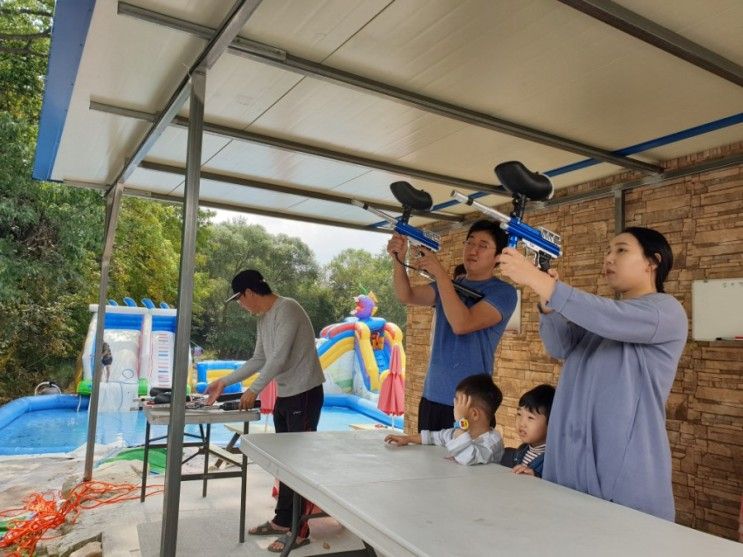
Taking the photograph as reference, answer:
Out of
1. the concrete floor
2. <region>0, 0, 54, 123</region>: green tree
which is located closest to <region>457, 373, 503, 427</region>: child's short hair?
the concrete floor

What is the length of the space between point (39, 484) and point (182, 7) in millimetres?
4828

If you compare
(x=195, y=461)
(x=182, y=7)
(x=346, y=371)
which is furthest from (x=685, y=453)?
(x=346, y=371)

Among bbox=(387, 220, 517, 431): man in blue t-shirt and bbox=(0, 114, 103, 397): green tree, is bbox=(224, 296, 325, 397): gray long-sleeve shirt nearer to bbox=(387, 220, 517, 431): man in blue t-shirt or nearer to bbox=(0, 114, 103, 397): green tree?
bbox=(387, 220, 517, 431): man in blue t-shirt

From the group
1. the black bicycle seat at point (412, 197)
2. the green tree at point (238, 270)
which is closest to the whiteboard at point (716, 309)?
the black bicycle seat at point (412, 197)

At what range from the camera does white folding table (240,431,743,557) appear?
1079mm

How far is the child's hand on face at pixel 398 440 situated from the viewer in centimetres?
209

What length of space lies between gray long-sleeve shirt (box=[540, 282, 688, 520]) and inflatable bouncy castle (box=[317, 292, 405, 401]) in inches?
483

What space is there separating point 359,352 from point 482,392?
476 inches

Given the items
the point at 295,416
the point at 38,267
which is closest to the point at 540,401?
the point at 295,416

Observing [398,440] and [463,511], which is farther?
[398,440]

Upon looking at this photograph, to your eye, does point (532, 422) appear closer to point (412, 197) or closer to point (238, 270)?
point (412, 197)

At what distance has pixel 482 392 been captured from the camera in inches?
84.8

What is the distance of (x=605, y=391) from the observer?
1.57 m

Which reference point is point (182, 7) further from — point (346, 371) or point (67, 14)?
point (346, 371)
